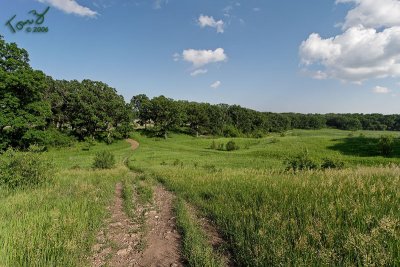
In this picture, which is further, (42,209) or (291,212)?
(42,209)

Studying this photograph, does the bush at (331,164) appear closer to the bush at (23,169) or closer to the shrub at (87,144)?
the bush at (23,169)

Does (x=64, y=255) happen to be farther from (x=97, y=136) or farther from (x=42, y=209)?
(x=97, y=136)

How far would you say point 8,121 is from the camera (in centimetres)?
4388

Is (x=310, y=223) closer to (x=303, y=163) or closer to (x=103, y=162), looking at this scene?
(x=303, y=163)

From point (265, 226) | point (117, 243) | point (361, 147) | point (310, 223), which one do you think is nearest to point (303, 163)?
point (310, 223)

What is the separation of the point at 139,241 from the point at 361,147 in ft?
194

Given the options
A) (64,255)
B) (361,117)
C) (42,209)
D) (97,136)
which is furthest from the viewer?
(361,117)

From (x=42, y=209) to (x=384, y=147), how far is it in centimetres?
5528

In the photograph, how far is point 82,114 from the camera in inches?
2766

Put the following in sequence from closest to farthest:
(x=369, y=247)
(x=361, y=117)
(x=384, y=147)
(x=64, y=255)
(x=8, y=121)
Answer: (x=369, y=247) < (x=64, y=255) < (x=8, y=121) < (x=384, y=147) < (x=361, y=117)

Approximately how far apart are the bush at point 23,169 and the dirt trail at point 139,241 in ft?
28.1

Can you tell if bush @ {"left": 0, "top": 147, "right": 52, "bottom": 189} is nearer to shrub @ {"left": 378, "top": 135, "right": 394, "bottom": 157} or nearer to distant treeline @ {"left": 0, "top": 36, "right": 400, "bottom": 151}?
distant treeline @ {"left": 0, "top": 36, "right": 400, "bottom": 151}

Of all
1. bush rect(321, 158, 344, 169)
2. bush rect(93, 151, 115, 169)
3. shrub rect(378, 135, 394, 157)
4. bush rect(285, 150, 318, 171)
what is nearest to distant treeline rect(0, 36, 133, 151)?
bush rect(93, 151, 115, 169)

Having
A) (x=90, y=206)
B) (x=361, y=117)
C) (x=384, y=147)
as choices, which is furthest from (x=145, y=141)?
(x=361, y=117)
